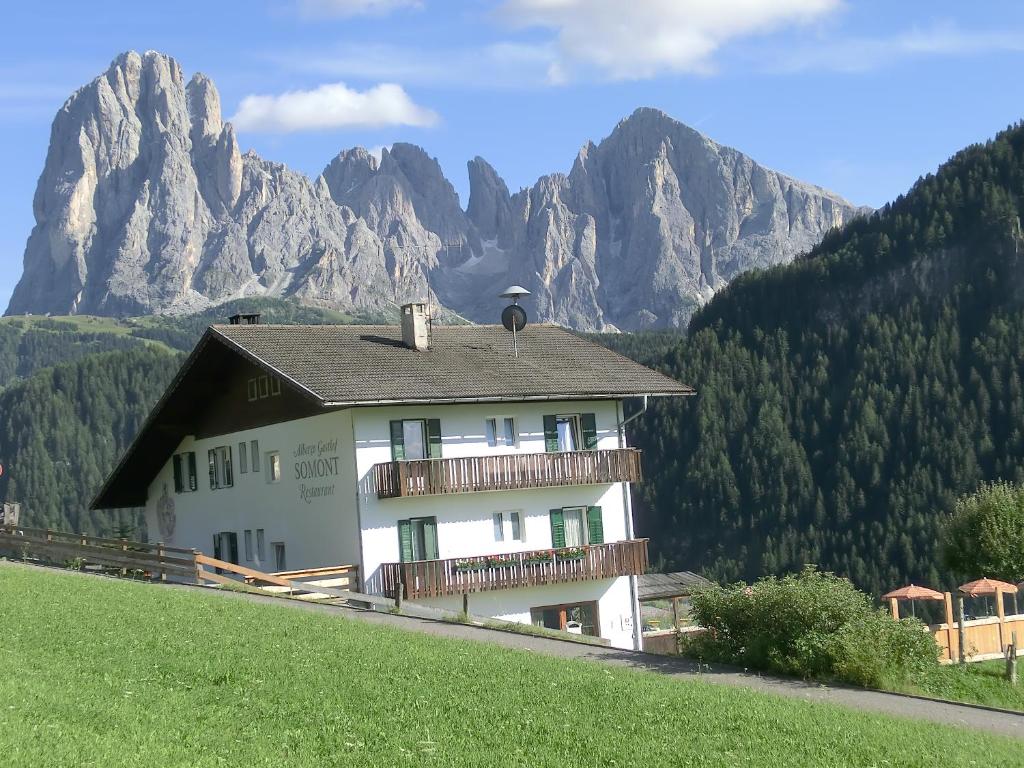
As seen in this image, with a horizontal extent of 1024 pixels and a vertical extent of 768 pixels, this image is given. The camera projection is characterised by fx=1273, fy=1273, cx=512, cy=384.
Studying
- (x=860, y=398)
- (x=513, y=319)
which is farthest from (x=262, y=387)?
(x=860, y=398)

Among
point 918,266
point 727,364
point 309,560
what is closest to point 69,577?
point 309,560

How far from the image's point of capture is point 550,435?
124 feet

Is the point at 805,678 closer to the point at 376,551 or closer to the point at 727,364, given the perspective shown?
the point at 376,551

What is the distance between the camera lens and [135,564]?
112 feet

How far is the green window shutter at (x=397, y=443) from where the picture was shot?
114 feet

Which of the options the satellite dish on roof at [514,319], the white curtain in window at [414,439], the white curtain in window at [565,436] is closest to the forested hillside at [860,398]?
the satellite dish on roof at [514,319]

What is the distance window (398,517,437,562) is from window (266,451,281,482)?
16.9 feet

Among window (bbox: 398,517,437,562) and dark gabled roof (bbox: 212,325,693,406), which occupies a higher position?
dark gabled roof (bbox: 212,325,693,406)

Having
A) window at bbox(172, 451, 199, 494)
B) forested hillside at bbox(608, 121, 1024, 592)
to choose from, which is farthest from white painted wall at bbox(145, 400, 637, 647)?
forested hillside at bbox(608, 121, 1024, 592)

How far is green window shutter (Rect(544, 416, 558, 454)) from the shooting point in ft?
124

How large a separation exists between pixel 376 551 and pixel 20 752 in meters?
23.6

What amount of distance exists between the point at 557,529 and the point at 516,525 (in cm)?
136

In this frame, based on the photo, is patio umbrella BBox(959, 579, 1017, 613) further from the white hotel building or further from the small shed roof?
the small shed roof

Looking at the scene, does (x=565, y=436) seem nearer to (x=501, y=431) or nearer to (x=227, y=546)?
(x=501, y=431)
